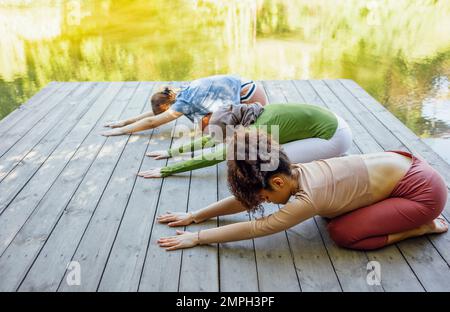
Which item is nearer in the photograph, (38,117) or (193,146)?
(193,146)

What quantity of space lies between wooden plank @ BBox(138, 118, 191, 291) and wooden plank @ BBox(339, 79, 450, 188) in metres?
1.54

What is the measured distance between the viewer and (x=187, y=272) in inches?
71.3

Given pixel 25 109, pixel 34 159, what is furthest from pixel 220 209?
pixel 25 109

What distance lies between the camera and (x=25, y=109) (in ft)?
12.3

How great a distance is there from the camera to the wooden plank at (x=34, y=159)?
246 centimetres

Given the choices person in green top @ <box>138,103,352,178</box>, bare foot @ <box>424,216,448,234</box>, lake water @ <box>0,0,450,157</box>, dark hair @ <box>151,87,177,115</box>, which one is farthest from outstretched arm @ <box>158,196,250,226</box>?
lake water @ <box>0,0,450,157</box>

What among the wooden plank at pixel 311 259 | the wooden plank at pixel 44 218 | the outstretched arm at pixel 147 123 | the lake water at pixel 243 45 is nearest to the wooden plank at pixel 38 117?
the wooden plank at pixel 44 218

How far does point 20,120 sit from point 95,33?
5067mm

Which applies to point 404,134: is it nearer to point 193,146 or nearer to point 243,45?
point 193,146

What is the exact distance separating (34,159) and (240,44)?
15.9 feet

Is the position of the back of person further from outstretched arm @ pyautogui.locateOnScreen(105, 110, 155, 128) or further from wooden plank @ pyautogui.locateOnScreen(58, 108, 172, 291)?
outstretched arm @ pyautogui.locateOnScreen(105, 110, 155, 128)

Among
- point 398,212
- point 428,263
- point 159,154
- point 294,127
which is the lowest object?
point 428,263

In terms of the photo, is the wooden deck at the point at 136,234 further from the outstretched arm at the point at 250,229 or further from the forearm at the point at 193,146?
the forearm at the point at 193,146

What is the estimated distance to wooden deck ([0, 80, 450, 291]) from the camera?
176 cm
